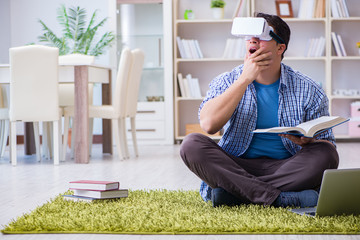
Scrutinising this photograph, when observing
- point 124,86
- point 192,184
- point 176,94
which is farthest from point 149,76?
point 192,184

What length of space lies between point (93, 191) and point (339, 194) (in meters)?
0.96

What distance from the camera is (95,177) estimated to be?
342 centimetres

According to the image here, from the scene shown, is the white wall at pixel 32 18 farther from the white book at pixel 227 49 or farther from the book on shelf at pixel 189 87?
the white book at pixel 227 49

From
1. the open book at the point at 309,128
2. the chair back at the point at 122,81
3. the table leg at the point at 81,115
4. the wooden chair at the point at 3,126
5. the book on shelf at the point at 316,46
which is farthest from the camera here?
the book on shelf at the point at 316,46

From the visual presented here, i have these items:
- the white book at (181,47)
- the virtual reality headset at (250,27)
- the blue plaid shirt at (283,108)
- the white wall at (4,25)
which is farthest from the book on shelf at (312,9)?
the virtual reality headset at (250,27)

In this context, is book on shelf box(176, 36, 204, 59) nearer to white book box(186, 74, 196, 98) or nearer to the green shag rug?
white book box(186, 74, 196, 98)

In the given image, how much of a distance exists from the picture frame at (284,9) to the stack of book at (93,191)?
4261 millimetres

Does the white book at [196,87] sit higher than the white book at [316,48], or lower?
lower

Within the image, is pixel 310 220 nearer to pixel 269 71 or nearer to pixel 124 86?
pixel 269 71

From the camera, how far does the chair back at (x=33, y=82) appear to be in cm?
416

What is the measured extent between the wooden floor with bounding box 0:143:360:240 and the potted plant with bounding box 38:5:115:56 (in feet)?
4.62

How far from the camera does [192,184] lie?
300 cm

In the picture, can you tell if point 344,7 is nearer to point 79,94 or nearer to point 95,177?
point 79,94

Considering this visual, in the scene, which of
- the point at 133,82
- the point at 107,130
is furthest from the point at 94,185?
the point at 107,130
